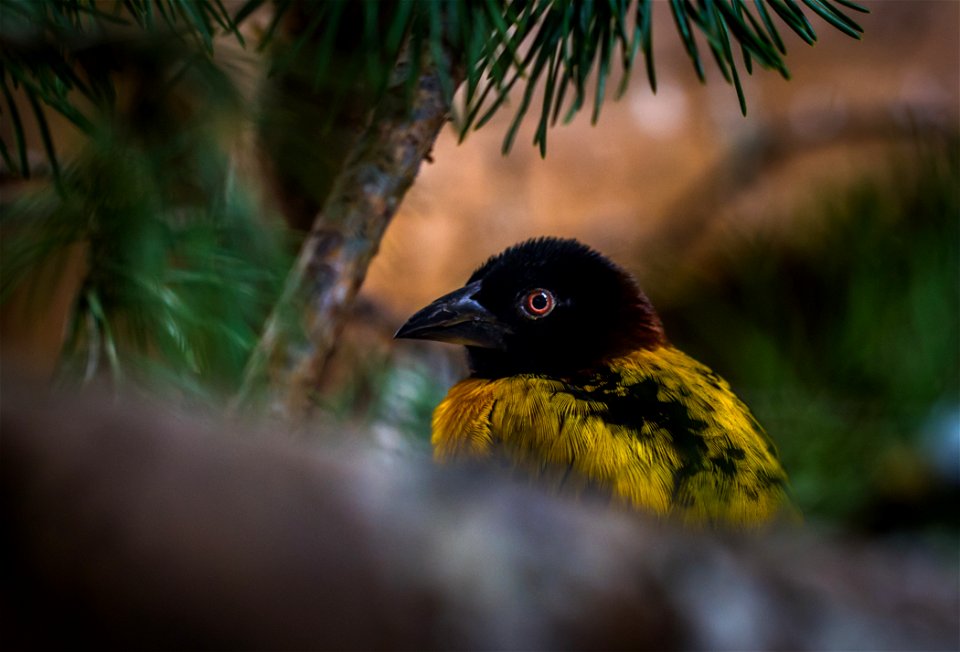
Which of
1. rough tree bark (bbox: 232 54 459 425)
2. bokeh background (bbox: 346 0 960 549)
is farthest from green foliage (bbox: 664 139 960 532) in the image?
rough tree bark (bbox: 232 54 459 425)

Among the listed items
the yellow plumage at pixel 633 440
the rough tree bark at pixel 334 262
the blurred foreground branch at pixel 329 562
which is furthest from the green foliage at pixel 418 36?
the blurred foreground branch at pixel 329 562

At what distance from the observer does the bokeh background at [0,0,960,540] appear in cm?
111

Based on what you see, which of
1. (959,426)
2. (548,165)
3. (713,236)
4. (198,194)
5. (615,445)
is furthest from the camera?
(548,165)

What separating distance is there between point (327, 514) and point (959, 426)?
1.46 meters

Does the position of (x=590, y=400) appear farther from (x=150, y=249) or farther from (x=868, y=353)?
(x=868, y=353)

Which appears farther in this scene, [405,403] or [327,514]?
[405,403]

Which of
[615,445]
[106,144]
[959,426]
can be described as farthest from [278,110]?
[959,426]

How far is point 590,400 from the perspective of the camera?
0.67m

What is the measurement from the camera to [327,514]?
0.67 feet

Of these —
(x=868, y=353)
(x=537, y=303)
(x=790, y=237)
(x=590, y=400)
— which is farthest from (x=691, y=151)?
(x=590, y=400)

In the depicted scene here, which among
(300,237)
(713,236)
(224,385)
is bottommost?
(224,385)

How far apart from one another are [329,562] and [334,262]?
1.52 ft

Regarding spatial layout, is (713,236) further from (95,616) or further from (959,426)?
(95,616)

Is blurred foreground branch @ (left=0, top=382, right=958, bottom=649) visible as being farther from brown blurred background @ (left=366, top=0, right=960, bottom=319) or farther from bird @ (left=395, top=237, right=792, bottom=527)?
brown blurred background @ (left=366, top=0, right=960, bottom=319)
